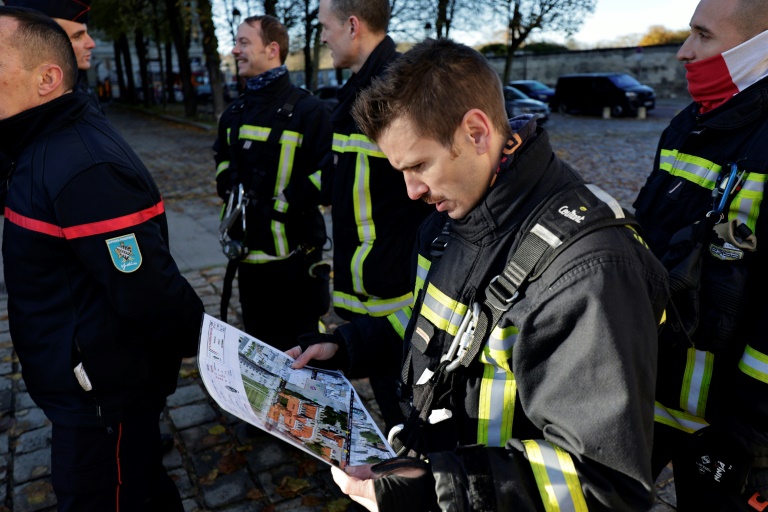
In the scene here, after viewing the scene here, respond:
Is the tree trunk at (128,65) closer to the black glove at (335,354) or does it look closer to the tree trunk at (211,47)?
the tree trunk at (211,47)

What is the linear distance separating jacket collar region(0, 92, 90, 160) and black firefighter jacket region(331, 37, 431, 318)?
4.09 ft

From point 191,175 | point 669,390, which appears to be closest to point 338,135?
point 669,390

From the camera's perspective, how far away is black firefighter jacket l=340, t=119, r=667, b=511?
120 cm

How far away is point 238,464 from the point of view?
132 inches

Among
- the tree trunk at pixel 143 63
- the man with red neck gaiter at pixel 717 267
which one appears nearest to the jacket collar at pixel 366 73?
the man with red neck gaiter at pixel 717 267

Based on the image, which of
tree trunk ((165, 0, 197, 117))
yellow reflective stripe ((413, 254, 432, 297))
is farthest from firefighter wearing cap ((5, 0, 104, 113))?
tree trunk ((165, 0, 197, 117))

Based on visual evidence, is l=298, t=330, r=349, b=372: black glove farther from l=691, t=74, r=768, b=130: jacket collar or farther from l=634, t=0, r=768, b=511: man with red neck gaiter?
l=691, t=74, r=768, b=130: jacket collar

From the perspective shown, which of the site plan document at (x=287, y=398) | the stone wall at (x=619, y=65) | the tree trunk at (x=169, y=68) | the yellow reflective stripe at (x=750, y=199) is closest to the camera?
the site plan document at (x=287, y=398)

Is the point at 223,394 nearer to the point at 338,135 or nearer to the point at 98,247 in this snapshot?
the point at 98,247

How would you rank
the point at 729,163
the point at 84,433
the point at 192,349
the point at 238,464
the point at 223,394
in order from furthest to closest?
the point at 238,464 → the point at 192,349 → the point at 84,433 → the point at 729,163 → the point at 223,394

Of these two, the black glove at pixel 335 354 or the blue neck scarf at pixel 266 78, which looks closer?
the black glove at pixel 335 354

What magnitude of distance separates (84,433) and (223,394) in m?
0.96

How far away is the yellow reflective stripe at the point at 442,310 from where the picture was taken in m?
1.51

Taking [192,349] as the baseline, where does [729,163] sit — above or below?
above
